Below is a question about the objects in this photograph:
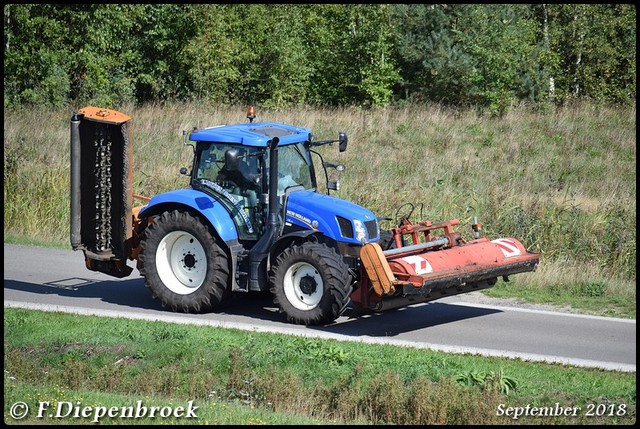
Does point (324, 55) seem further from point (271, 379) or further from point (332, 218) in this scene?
point (271, 379)

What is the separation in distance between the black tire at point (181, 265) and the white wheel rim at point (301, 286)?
0.94 meters

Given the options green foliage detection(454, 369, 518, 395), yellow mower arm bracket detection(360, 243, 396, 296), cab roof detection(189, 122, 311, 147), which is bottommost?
green foliage detection(454, 369, 518, 395)

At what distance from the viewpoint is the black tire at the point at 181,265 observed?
14000 mm

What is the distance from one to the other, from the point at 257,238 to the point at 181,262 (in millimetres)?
1151

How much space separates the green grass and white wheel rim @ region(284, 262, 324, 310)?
79 cm

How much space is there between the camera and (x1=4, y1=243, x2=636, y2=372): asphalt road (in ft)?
42.0

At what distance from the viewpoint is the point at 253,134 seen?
14.1m

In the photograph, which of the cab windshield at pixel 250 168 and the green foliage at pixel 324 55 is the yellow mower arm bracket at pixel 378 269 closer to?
the cab windshield at pixel 250 168

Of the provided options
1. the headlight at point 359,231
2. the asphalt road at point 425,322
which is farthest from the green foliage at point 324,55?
the headlight at point 359,231

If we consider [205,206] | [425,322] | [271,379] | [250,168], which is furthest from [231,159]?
[425,322]

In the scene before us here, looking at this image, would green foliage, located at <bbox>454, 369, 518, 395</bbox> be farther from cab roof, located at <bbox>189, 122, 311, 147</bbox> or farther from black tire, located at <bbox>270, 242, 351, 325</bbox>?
cab roof, located at <bbox>189, 122, 311, 147</bbox>

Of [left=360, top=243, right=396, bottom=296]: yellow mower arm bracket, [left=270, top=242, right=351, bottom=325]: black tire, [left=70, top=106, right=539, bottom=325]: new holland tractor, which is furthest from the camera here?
[left=70, top=106, right=539, bottom=325]: new holland tractor

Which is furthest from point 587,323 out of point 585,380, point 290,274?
point 290,274

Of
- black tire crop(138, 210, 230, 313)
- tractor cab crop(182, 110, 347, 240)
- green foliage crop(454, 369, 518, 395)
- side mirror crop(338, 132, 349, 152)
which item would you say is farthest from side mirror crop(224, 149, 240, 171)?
green foliage crop(454, 369, 518, 395)
